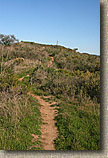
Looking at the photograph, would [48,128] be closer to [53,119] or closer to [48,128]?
[48,128]

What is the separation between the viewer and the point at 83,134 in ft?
11.7

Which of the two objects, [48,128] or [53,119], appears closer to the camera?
[48,128]

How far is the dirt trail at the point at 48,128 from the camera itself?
3.27 meters

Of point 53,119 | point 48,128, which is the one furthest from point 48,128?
point 53,119

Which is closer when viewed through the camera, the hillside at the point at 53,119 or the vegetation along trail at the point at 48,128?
the hillside at the point at 53,119

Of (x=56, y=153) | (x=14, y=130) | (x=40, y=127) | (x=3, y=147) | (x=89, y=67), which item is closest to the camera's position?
(x=56, y=153)

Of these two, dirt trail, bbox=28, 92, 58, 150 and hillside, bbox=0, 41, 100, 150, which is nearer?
hillside, bbox=0, 41, 100, 150

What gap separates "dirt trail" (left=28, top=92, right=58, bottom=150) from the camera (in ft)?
10.7

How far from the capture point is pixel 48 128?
13.0ft

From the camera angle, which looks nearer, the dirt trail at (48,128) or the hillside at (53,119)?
the hillside at (53,119)

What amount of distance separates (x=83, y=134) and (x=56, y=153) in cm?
131

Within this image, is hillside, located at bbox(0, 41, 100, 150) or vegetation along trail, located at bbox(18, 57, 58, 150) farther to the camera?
vegetation along trail, located at bbox(18, 57, 58, 150)

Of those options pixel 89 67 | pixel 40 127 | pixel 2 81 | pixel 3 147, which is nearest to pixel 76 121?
pixel 40 127

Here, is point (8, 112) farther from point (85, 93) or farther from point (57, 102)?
point (85, 93)
